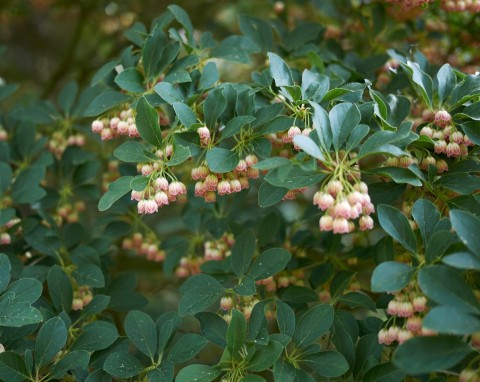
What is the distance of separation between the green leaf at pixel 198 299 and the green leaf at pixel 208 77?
0.45 m

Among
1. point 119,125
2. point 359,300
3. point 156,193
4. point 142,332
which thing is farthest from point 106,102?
point 359,300

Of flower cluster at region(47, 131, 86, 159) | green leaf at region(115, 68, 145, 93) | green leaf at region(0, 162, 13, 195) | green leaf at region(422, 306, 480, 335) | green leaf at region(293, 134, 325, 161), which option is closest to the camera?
green leaf at region(422, 306, 480, 335)

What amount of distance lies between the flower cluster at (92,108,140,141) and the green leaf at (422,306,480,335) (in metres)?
0.75

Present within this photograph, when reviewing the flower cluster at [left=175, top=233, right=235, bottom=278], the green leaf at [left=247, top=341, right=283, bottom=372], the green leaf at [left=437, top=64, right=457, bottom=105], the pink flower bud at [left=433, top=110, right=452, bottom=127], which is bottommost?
the flower cluster at [left=175, top=233, right=235, bottom=278]

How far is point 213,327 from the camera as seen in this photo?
52.1 inches

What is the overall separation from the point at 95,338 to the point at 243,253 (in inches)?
15.2

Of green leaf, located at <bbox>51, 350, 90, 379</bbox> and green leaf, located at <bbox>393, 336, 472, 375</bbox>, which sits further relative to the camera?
green leaf, located at <bbox>51, 350, 90, 379</bbox>

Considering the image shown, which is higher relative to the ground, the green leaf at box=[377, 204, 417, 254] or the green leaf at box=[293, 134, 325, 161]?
the green leaf at box=[293, 134, 325, 161]

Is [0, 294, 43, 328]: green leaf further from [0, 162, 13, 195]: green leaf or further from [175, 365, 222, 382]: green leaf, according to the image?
[0, 162, 13, 195]: green leaf

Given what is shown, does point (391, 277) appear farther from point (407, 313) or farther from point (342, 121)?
point (342, 121)

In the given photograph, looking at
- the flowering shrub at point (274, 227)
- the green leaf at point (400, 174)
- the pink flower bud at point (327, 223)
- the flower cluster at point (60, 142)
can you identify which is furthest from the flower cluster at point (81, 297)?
the green leaf at point (400, 174)

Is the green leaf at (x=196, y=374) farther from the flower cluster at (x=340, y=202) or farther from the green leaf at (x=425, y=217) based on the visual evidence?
the green leaf at (x=425, y=217)

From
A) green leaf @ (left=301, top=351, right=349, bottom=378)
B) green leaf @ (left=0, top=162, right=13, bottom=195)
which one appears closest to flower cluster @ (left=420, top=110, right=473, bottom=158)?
green leaf @ (left=301, top=351, right=349, bottom=378)

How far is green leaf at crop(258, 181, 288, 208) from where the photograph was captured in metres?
1.21
